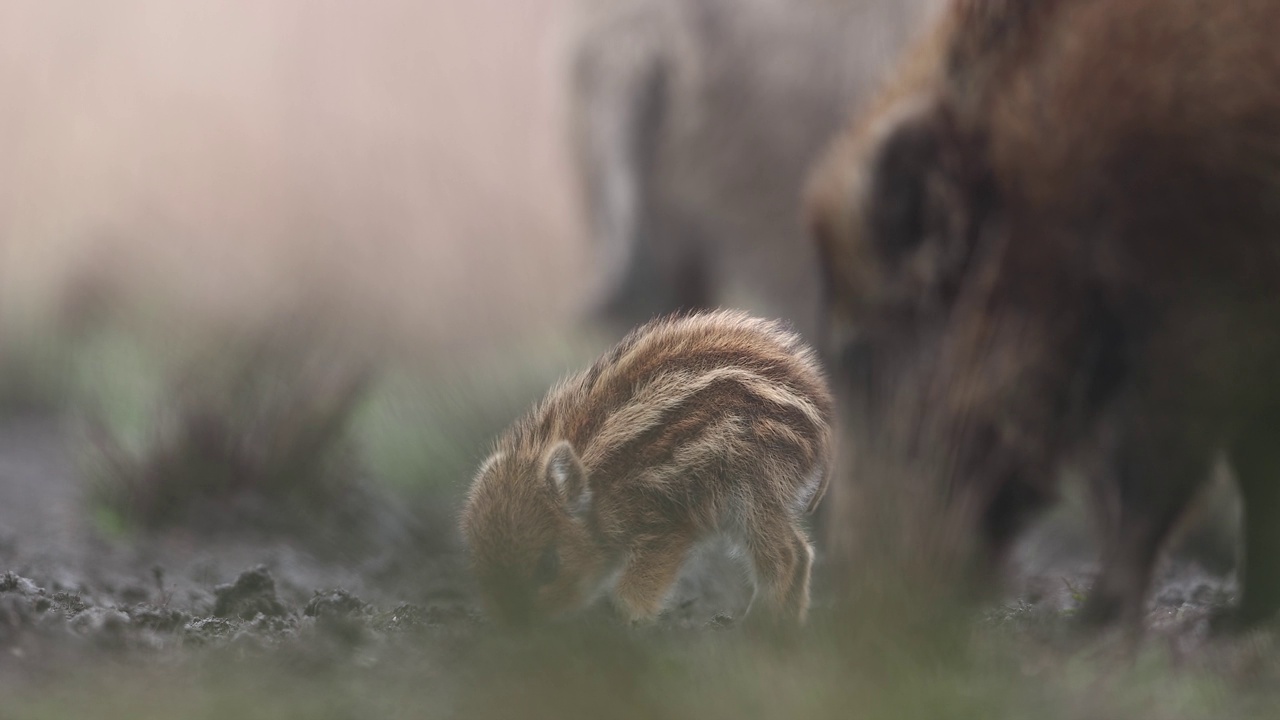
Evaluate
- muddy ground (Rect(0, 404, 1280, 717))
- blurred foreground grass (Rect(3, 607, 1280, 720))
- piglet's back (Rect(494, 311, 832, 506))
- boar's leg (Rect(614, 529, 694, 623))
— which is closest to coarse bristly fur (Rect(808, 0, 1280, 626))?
piglet's back (Rect(494, 311, 832, 506))

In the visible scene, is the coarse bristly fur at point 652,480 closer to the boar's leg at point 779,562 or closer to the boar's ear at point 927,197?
the boar's leg at point 779,562

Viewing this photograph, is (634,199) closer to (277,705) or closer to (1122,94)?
(1122,94)

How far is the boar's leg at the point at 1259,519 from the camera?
3.12 metres

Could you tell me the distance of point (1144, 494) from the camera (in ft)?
10.1

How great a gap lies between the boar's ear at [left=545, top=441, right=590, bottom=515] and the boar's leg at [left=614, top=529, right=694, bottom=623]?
16 cm

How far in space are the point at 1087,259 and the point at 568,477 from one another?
118 centimetres

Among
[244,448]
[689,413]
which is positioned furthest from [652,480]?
[244,448]

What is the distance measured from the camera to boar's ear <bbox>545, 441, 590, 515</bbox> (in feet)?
9.80

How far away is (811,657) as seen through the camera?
7.34ft

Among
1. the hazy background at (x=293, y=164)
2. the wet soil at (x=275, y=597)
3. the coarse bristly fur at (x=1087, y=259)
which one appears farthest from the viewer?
the hazy background at (x=293, y=164)

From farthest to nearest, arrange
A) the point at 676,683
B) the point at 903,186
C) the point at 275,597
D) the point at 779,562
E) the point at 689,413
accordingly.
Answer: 1. the point at 903,186
2. the point at 275,597
3. the point at 689,413
4. the point at 779,562
5. the point at 676,683

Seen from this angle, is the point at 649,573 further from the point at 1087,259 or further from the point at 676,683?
the point at 1087,259

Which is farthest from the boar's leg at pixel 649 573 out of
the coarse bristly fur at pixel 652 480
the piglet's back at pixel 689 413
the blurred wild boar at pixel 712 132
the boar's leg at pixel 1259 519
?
the blurred wild boar at pixel 712 132

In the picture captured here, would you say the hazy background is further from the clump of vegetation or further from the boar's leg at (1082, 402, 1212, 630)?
the boar's leg at (1082, 402, 1212, 630)
